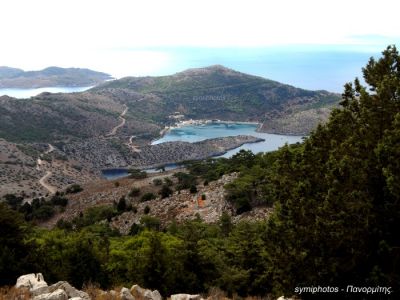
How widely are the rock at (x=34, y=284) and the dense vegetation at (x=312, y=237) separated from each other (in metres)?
1.47

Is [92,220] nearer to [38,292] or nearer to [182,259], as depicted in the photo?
[182,259]

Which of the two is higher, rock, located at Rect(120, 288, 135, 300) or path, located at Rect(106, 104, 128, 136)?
rock, located at Rect(120, 288, 135, 300)

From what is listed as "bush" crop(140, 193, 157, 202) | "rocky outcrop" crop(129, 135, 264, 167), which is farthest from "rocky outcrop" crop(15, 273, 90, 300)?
"rocky outcrop" crop(129, 135, 264, 167)

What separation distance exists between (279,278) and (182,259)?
4.16 m

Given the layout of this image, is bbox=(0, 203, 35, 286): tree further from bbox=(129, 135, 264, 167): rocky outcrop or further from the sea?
the sea

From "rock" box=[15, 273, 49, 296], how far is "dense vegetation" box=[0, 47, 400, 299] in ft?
4.82

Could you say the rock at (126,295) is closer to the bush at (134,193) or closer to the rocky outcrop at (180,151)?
the bush at (134,193)

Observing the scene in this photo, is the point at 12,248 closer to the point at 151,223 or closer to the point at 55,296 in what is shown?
the point at 55,296

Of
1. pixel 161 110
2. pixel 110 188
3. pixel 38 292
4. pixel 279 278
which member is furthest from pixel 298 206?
pixel 161 110

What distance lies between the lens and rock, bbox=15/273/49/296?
30.9 ft

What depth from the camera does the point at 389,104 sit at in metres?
10.3

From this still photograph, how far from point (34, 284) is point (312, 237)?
679 centimetres

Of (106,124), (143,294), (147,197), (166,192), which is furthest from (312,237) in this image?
(106,124)

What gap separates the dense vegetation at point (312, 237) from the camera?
915cm
